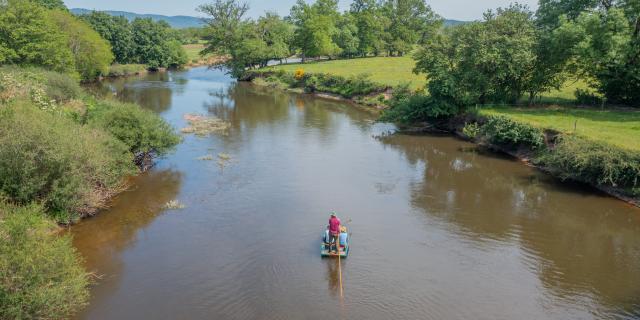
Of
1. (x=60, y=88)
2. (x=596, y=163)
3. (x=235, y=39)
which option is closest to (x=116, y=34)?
(x=235, y=39)

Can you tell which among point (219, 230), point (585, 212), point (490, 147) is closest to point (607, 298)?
point (585, 212)

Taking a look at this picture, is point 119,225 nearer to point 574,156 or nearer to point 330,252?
point 330,252

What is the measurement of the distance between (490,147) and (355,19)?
79587 mm

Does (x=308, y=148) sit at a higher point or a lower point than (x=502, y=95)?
lower

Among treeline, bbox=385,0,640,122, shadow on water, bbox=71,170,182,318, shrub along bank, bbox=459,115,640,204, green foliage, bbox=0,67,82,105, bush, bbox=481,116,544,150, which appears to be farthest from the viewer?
treeline, bbox=385,0,640,122

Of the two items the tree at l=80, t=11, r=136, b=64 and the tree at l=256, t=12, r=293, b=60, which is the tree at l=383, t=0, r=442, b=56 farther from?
the tree at l=80, t=11, r=136, b=64

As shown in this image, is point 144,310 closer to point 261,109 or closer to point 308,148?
point 308,148

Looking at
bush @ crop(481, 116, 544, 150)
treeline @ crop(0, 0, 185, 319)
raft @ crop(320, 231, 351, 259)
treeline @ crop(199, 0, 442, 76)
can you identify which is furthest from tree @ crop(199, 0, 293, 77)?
raft @ crop(320, 231, 351, 259)

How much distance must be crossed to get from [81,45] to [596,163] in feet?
222

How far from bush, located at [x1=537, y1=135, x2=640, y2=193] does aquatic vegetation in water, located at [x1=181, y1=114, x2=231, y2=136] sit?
28.1 meters

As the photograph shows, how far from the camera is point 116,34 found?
100 metres

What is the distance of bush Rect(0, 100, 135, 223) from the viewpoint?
789 inches

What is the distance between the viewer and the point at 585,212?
2523 centimetres

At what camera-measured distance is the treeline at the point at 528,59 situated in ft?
123
